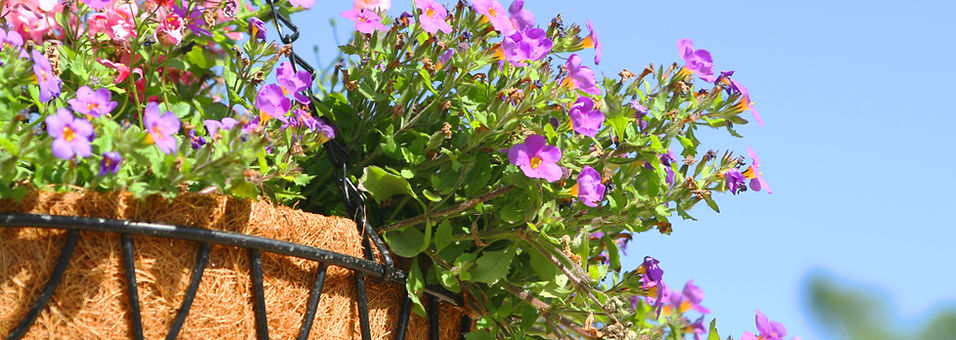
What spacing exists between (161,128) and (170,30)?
0.34m

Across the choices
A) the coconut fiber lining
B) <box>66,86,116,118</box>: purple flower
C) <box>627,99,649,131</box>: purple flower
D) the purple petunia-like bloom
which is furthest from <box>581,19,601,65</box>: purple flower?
<box>66,86,116,118</box>: purple flower

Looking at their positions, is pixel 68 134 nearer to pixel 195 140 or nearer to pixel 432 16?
pixel 195 140

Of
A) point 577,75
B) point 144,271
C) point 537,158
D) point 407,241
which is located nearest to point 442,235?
point 407,241

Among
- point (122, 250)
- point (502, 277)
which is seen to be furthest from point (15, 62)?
point (502, 277)

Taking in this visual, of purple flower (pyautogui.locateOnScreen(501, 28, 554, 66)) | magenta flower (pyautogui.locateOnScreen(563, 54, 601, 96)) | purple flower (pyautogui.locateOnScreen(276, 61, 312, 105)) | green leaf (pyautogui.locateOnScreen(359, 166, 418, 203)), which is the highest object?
purple flower (pyautogui.locateOnScreen(501, 28, 554, 66))

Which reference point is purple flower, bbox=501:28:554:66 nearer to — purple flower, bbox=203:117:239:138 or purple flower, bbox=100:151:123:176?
purple flower, bbox=203:117:239:138

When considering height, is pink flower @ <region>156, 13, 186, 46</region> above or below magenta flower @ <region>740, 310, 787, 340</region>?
above

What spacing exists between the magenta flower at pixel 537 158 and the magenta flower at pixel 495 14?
0.15 meters

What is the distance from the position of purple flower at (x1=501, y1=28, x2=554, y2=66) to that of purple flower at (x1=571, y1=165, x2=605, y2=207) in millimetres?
156

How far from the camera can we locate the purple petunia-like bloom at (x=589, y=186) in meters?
1.17

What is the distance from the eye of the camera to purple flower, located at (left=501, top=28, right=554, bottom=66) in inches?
46.5

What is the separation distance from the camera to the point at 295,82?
115 centimetres

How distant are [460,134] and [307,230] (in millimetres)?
275

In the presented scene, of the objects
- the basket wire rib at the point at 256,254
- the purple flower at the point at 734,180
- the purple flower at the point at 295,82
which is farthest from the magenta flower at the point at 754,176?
the purple flower at the point at 295,82
